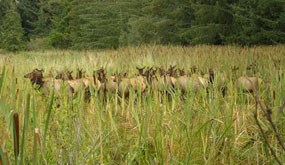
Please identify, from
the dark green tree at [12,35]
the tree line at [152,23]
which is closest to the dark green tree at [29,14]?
the tree line at [152,23]

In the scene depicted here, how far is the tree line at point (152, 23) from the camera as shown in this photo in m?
14.1

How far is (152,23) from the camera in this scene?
62.3 ft

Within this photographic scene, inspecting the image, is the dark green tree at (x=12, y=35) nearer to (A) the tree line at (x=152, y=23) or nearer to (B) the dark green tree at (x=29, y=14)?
(A) the tree line at (x=152, y=23)

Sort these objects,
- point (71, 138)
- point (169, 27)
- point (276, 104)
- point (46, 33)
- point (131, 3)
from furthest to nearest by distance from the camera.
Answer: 1. point (46, 33)
2. point (131, 3)
3. point (169, 27)
4. point (276, 104)
5. point (71, 138)

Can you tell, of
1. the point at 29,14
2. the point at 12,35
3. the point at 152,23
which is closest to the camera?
the point at 152,23

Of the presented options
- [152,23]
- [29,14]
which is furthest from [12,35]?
[152,23]

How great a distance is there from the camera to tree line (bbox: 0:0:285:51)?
14125mm

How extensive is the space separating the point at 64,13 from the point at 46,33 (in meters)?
12.3

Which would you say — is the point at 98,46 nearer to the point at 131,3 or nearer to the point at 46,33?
the point at 131,3

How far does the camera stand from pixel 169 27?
19406 mm

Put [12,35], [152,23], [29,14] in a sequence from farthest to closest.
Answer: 1. [29,14]
2. [12,35]
3. [152,23]

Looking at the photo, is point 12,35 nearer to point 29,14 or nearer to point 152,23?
point 29,14

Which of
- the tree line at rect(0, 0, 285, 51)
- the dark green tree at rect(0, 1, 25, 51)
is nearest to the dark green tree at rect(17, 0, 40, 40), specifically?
the tree line at rect(0, 0, 285, 51)

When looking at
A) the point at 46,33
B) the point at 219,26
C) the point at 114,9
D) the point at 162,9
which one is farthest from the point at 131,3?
the point at 46,33
